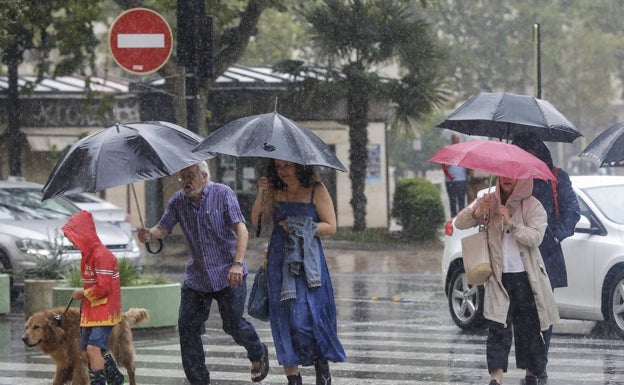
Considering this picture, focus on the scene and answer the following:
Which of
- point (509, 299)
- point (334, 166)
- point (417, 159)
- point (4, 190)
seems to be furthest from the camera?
point (417, 159)

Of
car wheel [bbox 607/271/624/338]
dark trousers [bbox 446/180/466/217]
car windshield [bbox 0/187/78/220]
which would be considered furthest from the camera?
dark trousers [bbox 446/180/466/217]

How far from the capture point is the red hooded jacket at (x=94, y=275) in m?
8.77

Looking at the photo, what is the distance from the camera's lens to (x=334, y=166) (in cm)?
827

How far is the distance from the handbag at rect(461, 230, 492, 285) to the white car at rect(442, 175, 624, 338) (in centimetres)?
371

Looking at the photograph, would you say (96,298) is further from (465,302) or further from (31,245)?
(31,245)

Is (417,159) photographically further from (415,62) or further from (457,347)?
(457,347)

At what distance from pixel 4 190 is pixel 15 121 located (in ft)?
25.9

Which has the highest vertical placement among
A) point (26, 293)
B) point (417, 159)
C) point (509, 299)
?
point (509, 299)

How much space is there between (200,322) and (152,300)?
3.75 metres

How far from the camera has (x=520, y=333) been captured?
927cm

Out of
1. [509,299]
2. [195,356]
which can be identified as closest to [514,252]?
[509,299]

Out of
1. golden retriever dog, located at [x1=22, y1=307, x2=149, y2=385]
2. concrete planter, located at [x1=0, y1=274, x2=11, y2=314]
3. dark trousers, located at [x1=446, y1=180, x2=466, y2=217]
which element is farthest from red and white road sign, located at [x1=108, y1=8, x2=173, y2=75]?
dark trousers, located at [x1=446, y1=180, x2=466, y2=217]

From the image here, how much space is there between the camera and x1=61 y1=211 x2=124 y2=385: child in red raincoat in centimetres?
880

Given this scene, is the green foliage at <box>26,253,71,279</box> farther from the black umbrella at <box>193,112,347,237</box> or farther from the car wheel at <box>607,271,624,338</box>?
the black umbrella at <box>193,112,347,237</box>
